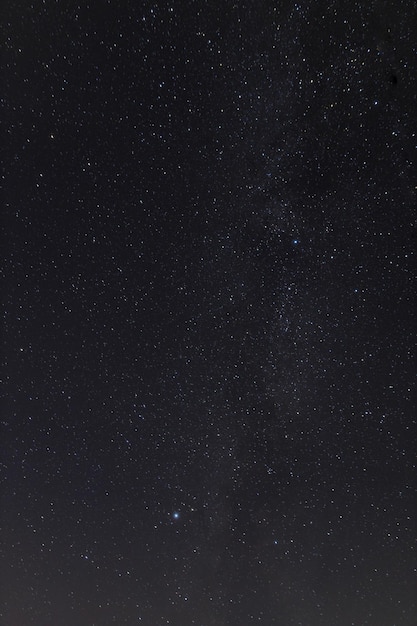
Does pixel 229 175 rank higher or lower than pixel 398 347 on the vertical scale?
higher

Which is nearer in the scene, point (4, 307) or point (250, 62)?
point (250, 62)

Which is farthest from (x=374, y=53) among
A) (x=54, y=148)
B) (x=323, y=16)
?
(x=54, y=148)

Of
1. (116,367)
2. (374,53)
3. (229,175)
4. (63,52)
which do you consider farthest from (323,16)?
(116,367)

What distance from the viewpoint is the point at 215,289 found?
787 mm

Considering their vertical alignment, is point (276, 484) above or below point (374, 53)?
below

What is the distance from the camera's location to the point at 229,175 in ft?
2.47

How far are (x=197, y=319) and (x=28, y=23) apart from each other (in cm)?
49

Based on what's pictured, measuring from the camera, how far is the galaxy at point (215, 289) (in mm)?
710

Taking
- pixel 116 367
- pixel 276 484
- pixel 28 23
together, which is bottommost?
pixel 276 484

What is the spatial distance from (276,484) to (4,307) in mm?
523

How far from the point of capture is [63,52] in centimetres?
73

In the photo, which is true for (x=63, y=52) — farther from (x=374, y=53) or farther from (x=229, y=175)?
(x=374, y=53)

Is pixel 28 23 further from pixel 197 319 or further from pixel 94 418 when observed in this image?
pixel 94 418

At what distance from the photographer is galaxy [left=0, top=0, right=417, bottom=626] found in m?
0.71
